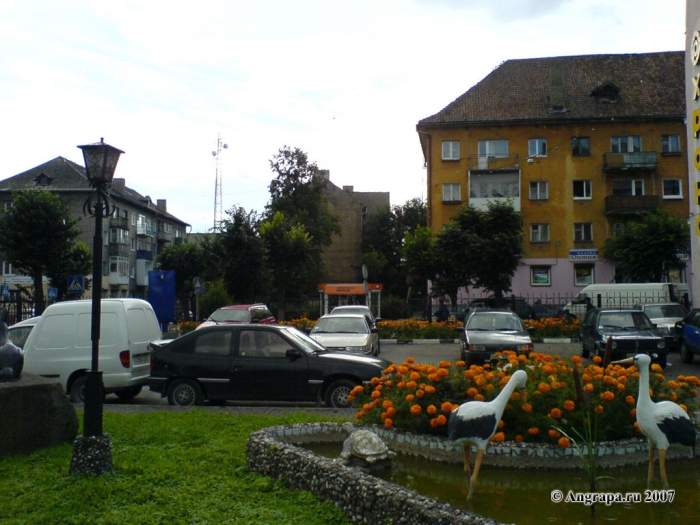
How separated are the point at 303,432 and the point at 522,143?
41372 millimetres

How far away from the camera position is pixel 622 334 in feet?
60.2

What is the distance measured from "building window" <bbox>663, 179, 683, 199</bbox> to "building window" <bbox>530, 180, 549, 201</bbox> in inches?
300

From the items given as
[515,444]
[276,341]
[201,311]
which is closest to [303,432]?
[515,444]

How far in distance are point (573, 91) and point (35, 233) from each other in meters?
35.7

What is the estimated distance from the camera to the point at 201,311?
147 ft

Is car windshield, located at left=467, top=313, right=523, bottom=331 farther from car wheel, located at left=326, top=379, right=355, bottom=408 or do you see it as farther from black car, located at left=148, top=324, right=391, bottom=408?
car wheel, located at left=326, top=379, right=355, bottom=408

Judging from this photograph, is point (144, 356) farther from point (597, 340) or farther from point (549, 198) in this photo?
point (549, 198)

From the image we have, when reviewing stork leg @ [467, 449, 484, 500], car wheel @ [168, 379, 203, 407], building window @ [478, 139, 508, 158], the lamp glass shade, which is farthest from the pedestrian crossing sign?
building window @ [478, 139, 508, 158]

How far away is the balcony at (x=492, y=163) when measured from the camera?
152ft

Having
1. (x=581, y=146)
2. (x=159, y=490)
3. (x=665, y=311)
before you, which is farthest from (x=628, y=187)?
(x=159, y=490)

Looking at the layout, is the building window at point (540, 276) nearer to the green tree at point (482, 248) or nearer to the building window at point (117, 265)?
the green tree at point (482, 248)

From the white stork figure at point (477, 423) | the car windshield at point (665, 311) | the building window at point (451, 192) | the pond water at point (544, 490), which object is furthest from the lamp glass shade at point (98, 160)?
the building window at point (451, 192)

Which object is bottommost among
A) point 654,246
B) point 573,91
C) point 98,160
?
point 98,160

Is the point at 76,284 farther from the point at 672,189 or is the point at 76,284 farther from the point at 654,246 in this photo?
the point at 672,189
